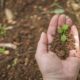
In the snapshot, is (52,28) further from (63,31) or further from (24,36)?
(24,36)

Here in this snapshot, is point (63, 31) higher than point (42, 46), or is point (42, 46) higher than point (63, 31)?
point (63, 31)

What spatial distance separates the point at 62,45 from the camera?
4.90 feet

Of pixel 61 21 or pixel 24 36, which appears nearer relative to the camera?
pixel 61 21

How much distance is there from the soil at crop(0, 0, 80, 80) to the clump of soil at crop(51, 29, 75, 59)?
1.53 feet

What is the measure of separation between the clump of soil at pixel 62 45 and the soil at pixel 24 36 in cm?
47

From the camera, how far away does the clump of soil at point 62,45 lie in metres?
1.43

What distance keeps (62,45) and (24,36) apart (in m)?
0.74

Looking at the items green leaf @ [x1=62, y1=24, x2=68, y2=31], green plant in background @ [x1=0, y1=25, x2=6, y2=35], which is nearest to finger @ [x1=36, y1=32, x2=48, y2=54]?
green leaf @ [x1=62, y1=24, x2=68, y2=31]

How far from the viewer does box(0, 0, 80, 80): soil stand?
1752 mm

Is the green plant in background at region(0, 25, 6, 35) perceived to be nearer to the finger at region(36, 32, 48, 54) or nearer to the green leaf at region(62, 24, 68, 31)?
the finger at region(36, 32, 48, 54)

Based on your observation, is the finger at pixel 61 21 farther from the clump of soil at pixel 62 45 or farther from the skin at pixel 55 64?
the skin at pixel 55 64

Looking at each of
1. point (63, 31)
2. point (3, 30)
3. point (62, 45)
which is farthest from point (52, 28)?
point (3, 30)

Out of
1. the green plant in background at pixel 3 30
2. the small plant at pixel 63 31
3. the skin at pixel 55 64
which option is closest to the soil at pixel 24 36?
the green plant in background at pixel 3 30

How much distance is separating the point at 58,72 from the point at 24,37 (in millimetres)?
884
